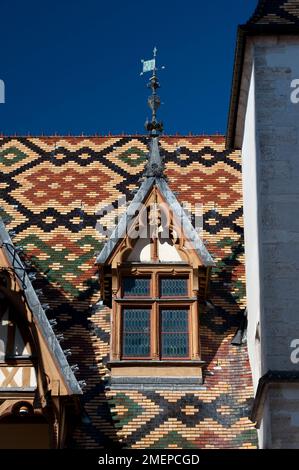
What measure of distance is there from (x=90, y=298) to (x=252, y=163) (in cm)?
301

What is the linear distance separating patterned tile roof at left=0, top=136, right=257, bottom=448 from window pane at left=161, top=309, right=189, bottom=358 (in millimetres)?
389

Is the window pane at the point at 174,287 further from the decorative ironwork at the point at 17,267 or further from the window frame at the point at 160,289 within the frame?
the decorative ironwork at the point at 17,267

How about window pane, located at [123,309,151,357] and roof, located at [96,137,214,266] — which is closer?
window pane, located at [123,309,151,357]

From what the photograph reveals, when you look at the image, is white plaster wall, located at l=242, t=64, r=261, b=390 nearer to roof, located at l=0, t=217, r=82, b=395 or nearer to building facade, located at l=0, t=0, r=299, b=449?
building facade, located at l=0, t=0, r=299, b=449

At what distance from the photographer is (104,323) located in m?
15.6

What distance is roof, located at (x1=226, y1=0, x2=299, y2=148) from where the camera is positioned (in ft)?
48.4

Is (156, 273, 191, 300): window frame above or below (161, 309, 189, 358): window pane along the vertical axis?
above

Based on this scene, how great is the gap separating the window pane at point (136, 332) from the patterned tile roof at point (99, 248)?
41cm

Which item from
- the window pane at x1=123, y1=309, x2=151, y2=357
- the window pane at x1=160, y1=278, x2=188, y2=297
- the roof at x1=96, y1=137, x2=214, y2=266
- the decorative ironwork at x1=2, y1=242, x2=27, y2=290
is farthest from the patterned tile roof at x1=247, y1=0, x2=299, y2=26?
the decorative ironwork at x1=2, y1=242, x2=27, y2=290

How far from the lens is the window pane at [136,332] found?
14.8 metres

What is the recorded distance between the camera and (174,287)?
50.0 ft

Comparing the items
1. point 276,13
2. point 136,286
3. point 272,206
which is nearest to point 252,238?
point 272,206

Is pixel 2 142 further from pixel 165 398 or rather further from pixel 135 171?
pixel 165 398
